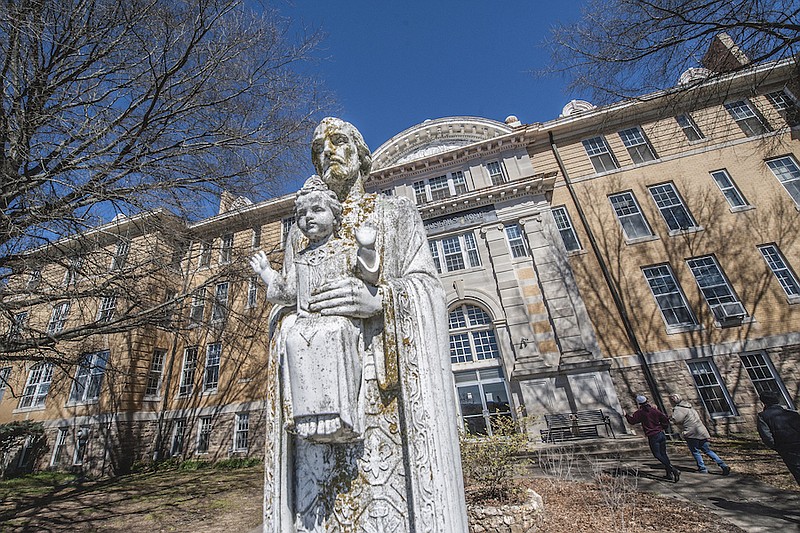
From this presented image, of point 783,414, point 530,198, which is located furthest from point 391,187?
point 783,414

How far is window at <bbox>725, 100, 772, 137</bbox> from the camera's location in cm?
1545

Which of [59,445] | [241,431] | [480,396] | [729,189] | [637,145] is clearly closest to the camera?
[480,396]

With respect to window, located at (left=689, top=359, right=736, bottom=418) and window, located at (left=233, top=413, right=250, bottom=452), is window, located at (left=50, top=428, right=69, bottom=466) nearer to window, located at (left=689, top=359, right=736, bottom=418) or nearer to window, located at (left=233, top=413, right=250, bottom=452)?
window, located at (left=233, top=413, right=250, bottom=452)

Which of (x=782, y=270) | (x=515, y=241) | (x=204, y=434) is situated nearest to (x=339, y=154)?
(x=515, y=241)

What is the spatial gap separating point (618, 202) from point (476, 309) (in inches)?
337

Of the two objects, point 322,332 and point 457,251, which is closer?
point 322,332

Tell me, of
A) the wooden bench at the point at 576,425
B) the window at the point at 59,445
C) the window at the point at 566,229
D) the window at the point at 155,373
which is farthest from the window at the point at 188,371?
the window at the point at 566,229

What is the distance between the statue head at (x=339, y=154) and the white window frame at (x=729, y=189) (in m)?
18.6

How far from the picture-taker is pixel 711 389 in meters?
12.4

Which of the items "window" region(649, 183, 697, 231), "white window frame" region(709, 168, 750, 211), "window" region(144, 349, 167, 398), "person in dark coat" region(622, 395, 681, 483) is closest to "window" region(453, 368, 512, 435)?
"person in dark coat" region(622, 395, 681, 483)

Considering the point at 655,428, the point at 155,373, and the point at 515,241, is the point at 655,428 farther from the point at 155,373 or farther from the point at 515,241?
the point at 155,373

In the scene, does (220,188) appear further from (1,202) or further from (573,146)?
(573,146)

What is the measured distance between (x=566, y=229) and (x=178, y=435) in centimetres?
2210

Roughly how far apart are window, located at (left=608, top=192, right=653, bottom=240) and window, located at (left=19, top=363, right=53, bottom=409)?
3012 cm
